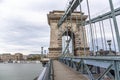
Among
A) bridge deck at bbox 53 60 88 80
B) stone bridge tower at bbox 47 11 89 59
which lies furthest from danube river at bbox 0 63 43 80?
bridge deck at bbox 53 60 88 80

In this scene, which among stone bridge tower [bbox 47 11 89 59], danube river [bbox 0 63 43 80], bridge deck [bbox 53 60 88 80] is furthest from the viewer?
danube river [bbox 0 63 43 80]

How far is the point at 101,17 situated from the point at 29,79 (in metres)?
23.6

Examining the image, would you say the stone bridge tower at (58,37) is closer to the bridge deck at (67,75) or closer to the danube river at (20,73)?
the danube river at (20,73)

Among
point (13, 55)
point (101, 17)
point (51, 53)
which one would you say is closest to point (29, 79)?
point (51, 53)

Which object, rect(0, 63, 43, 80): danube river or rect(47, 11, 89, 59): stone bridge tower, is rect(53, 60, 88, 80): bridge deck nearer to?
rect(0, 63, 43, 80): danube river

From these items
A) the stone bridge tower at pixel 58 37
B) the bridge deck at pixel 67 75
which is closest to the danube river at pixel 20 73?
the stone bridge tower at pixel 58 37

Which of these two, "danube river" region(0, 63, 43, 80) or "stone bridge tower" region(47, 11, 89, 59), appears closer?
"stone bridge tower" region(47, 11, 89, 59)

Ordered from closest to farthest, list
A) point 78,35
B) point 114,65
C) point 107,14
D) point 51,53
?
point 114,65
point 107,14
point 51,53
point 78,35

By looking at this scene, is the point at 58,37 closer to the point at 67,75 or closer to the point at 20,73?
the point at 20,73

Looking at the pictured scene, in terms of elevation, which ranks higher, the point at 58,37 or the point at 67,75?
the point at 58,37

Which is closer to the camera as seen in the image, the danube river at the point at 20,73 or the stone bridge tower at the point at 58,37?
the stone bridge tower at the point at 58,37

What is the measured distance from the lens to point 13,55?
197750 millimetres

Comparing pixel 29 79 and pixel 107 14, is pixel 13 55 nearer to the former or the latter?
pixel 29 79

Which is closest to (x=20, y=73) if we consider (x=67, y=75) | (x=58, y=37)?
(x=58, y=37)
